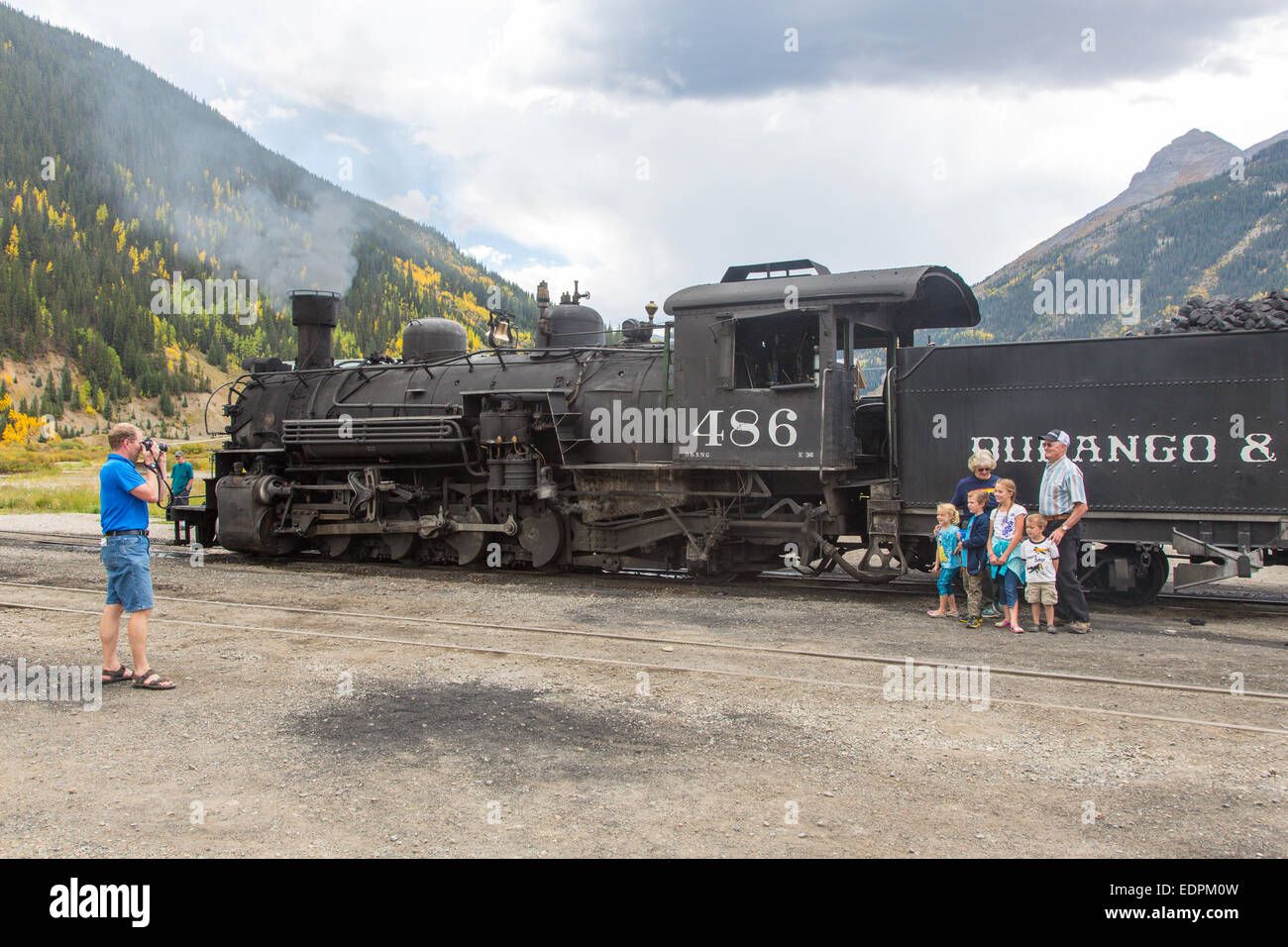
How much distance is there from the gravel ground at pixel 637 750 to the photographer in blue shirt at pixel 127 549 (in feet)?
1.12

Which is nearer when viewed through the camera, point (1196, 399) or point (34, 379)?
point (1196, 399)

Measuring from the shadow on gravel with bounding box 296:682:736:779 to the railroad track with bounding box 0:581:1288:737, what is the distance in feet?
3.60

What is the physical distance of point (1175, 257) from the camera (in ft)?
302

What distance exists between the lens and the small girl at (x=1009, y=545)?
7934 mm

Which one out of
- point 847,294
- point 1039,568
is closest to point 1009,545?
point 1039,568

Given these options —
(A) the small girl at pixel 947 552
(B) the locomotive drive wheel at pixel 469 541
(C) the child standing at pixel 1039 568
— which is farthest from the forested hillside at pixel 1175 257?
(C) the child standing at pixel 1039 568

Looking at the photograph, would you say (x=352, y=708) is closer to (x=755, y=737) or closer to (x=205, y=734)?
(x=205, y=734)

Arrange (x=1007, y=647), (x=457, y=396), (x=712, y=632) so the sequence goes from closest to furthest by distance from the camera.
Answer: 1. (x=1007, y=647)
2. (x=712, y=632)
3. (x=457, y=396)

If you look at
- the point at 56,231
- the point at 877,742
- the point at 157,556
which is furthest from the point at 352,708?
the point at 56,231

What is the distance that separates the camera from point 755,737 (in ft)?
16.3

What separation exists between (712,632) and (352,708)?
3.33m

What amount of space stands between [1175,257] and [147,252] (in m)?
115

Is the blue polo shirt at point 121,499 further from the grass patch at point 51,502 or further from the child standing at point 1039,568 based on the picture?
the grass patch at point 51,502

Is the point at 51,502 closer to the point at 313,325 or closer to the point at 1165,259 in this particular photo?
the point at 313,325
